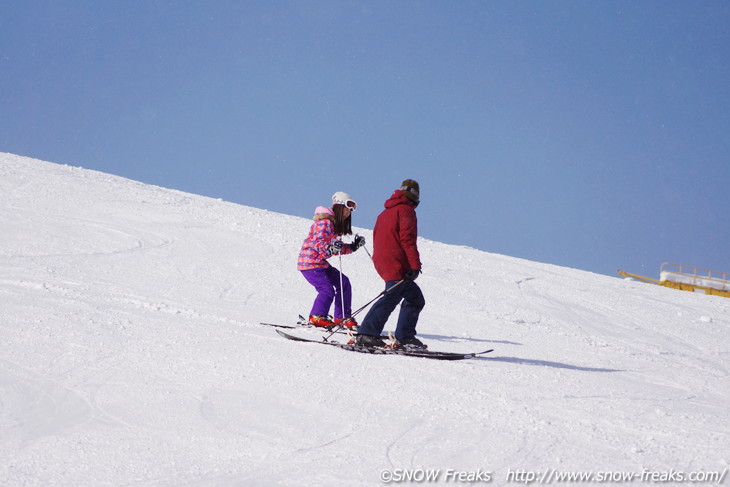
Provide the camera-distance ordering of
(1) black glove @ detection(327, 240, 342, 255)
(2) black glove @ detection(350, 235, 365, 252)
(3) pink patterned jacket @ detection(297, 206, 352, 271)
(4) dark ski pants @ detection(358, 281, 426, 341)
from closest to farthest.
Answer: (4) dark ski pants @ detection(358, 281, 426, 341) → (2) black glove @ detection(350, 235, 365, 252) → (1) black glove @ detection(327, 240, 342, 255) → (3) pink patterned jacket @ detection(297, 206, 352, 271)

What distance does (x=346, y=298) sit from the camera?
31.6ft

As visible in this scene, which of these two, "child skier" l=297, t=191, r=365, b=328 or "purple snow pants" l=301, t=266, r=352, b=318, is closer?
"child skier" l=297, t=191, r=365, b=328

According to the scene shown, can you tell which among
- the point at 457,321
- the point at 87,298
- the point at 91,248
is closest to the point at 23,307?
the point at 87,298

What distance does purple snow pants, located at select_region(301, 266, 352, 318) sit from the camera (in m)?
9.38

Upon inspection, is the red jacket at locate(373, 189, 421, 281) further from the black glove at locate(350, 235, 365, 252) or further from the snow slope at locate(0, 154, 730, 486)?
the snow slope at locate(0, 154, 730, 486)

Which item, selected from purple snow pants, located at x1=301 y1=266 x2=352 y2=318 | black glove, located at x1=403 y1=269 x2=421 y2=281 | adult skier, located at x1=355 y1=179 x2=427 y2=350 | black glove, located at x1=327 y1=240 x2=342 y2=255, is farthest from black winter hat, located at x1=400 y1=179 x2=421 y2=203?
purple snow pants, located at x1=301 y1=266 x2=352 y2=318

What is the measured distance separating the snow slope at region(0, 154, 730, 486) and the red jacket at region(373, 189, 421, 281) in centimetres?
103

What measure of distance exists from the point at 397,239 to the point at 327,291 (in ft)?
6.72

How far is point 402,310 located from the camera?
26.3ft

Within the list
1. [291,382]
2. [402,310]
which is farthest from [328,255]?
[291,382]

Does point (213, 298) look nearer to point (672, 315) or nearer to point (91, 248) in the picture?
point (91, 248)

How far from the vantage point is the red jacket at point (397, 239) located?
7.59 meters

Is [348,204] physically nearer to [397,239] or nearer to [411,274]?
[397,239]

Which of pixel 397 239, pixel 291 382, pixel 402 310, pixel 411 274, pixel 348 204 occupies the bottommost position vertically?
pixel 291 382
